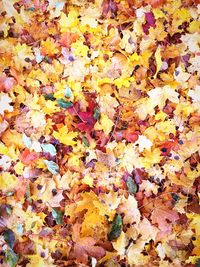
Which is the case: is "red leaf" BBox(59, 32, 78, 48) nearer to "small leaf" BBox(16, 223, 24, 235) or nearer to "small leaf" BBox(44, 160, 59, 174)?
"small leaf" BBox(44, 160, 59, 174)

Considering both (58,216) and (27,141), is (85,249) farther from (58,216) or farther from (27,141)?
(27,141)

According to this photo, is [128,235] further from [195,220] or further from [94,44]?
[94,44]

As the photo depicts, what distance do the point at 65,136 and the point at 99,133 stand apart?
0.15 m

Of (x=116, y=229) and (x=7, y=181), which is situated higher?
(x=7, y=181)

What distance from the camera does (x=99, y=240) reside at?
5.33 ft

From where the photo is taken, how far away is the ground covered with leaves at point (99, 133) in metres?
1.62


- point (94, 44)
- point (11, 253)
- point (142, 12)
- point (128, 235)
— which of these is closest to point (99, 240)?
point (128, 235)

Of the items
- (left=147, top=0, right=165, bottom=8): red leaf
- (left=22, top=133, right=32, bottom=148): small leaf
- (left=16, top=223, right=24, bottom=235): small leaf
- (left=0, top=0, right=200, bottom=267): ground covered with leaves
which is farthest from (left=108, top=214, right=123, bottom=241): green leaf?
(left=147, top=0, right=165, bottom=8): red leaf

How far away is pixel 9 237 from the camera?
1660 mm

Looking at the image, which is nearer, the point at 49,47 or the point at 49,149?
the point at 49,149

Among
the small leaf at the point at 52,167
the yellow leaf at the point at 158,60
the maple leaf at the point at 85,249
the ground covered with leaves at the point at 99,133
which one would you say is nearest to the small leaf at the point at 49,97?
the ground covered with leaves at the point at 99,133

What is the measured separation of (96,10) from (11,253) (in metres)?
1.12

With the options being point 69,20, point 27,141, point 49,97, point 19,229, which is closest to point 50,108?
point 49,97

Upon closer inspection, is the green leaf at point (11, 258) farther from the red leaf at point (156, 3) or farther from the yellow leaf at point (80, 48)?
the red leaf at point (156, 3)
